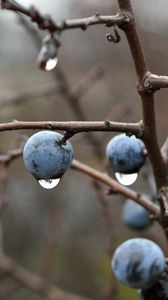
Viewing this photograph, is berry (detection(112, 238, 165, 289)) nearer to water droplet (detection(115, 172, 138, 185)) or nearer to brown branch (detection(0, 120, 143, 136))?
water droplet (detection(115, 172, 138, 185))

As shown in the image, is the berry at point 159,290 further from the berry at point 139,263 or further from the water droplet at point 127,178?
the water droplet at point 127,178

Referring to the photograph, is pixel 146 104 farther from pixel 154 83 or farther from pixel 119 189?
pixel 119 189

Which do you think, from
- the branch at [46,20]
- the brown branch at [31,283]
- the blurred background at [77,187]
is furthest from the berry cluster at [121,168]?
the blurred background at [77,187]

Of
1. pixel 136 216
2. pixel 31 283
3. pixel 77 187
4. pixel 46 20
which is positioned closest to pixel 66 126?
pixel 46 20

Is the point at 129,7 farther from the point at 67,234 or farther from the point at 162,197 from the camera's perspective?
the point at 67,234

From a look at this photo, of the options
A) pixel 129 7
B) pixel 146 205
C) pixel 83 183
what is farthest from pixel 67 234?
pixel 129 7

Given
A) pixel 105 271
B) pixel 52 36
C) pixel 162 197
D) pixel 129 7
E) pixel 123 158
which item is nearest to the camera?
pixel 52 36
